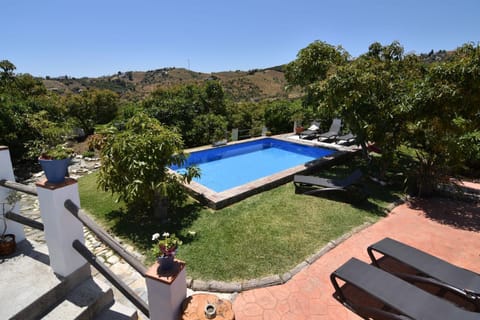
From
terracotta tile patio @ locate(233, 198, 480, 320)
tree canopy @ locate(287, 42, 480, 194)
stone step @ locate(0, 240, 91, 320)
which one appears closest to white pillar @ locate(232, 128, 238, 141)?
tree canopy @ locate(287, 42, 480, 194)

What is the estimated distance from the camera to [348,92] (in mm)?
7102

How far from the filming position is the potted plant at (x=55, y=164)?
217 cm

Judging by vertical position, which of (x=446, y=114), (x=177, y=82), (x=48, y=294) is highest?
(x=177, y=82)

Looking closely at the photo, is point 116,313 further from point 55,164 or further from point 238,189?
point 238,189

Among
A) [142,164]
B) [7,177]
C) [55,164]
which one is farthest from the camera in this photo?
[142,164]

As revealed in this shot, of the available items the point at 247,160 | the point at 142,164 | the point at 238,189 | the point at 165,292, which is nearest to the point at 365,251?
the point at 238,189

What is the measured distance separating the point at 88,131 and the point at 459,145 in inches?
702

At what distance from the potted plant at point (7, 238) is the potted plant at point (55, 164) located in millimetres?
1157

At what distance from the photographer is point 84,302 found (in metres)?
2.46

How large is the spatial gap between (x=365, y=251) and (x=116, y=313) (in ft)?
13.7

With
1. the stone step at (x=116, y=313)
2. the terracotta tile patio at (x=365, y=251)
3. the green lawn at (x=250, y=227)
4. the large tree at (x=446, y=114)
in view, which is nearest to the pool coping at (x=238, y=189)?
the green lawn at (x=250, y=227)

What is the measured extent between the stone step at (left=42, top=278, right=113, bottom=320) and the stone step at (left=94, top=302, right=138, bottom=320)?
2.0 inches

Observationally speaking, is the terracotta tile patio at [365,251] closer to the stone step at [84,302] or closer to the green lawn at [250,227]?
the green lawn at [250,227]

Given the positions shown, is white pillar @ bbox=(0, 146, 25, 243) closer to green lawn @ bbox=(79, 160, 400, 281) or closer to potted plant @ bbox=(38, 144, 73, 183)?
potted plant @ bbox=(38, 144, 73, 183)
